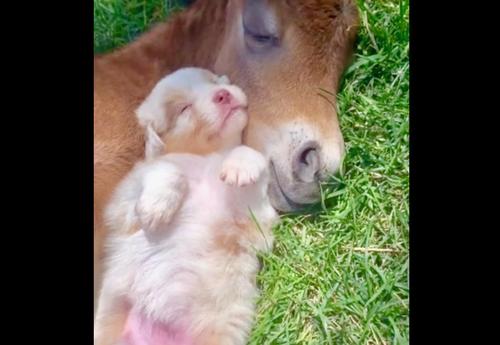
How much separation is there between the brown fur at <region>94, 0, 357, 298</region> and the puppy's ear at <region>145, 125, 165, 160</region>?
0.02 meters

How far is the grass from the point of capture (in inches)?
62.9

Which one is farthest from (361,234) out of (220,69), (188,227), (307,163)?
(220,69)

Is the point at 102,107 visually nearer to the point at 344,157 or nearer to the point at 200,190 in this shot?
the point at 200,190

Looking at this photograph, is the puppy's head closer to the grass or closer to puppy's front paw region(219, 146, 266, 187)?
puppy's front paw region(219, 146, 266, 187)

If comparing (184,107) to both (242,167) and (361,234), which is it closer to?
(242,167)

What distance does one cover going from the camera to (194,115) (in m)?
1.69

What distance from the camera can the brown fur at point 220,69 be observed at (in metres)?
1.67

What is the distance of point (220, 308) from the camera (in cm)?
161

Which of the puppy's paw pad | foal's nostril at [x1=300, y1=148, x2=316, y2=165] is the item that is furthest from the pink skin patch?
foal's nostril at [x1=300, y1=148, x2=316, y2=165]

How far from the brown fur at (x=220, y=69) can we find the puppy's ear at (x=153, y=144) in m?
0.02

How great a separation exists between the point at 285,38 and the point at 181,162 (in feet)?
1.09

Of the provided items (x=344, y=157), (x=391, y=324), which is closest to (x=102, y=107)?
(x=344, y=157)

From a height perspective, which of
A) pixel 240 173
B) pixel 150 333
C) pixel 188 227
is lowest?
pixel 150 333

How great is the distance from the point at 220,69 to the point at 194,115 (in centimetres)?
12
